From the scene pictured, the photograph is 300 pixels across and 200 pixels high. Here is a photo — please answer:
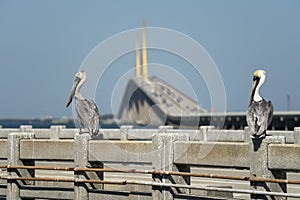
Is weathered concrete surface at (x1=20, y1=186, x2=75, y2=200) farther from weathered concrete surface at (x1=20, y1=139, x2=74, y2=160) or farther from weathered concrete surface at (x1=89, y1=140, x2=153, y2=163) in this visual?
weathered concrete surface at (x1=89, y1=140, x2=153, y2=163)

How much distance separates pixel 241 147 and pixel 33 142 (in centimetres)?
491

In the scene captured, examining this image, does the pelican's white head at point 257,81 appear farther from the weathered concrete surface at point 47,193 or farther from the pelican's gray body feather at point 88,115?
the weathered concrete surface at point 47,193

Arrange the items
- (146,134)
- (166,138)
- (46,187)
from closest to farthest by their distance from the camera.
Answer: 1. (166,138)
2. (46,187)
3. (146,134)

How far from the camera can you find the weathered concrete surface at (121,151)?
1458 cm

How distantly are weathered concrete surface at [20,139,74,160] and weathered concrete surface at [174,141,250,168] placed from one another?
2624 millimetres

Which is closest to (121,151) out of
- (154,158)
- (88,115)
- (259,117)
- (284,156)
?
(154,158)

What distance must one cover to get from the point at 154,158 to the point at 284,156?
286 centimetres

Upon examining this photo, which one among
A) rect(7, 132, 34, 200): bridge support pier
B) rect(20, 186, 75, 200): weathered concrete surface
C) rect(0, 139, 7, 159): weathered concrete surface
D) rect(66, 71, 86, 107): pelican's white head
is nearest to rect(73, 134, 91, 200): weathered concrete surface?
rect(20, 186, 75, 200): weathered concrete surface

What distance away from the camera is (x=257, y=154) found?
12828 mm

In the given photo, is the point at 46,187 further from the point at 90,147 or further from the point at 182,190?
the point at 182,190

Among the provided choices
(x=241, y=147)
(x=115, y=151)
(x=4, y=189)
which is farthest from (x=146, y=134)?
(x=241, y=147)

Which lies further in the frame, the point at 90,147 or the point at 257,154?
the point at 90,147

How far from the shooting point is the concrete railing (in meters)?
12.8

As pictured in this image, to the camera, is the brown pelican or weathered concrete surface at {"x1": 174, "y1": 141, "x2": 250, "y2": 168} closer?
the brown pelican
